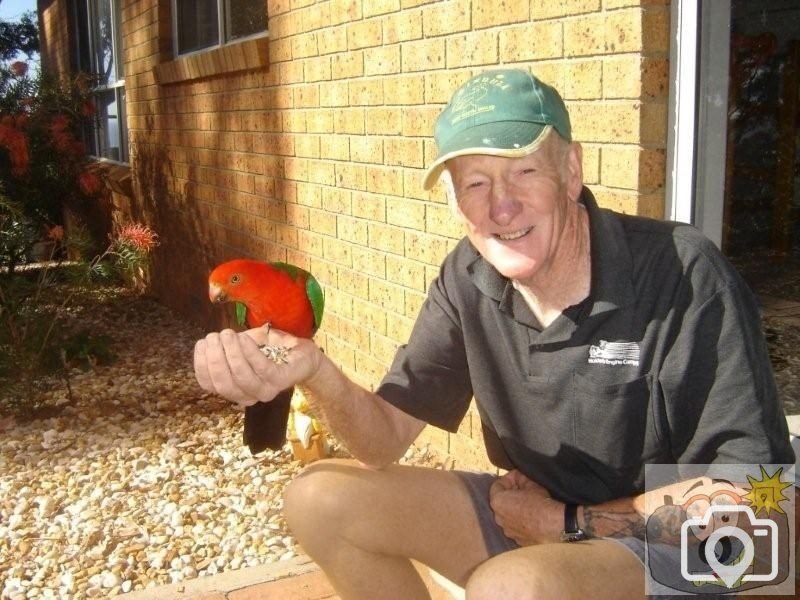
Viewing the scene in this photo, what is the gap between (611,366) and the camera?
1.63m

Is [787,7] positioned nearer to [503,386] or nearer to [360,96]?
[360,96]

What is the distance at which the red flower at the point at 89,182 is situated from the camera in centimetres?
714

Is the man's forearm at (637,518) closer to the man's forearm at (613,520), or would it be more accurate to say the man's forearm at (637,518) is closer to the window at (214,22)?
the man's forearm at (613,520)

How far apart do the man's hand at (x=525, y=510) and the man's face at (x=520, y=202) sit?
1.57 ft

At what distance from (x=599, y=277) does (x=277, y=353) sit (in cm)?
69

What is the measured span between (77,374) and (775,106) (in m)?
4.30

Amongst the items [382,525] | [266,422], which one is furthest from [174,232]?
[382,525]

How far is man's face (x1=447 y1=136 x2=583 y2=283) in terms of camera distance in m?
1.67

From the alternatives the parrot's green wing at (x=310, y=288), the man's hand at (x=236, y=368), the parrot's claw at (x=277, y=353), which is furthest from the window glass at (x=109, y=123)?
the man's hand at (x=236, y=368)

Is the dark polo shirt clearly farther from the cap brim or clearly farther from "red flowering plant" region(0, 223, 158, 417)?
"red flowering plant" region(0, 223, 158, 417)

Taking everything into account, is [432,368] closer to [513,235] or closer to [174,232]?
[513,235]

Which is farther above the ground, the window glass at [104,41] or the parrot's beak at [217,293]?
the window glass at [104,41]

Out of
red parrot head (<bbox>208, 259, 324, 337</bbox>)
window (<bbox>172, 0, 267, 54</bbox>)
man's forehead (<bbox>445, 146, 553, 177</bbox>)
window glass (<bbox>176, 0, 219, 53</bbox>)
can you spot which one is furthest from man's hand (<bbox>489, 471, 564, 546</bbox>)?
window glass (<bbox>176, 0, 219, 53</bbox>)

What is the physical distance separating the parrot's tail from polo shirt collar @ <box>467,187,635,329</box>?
88 centimetres
